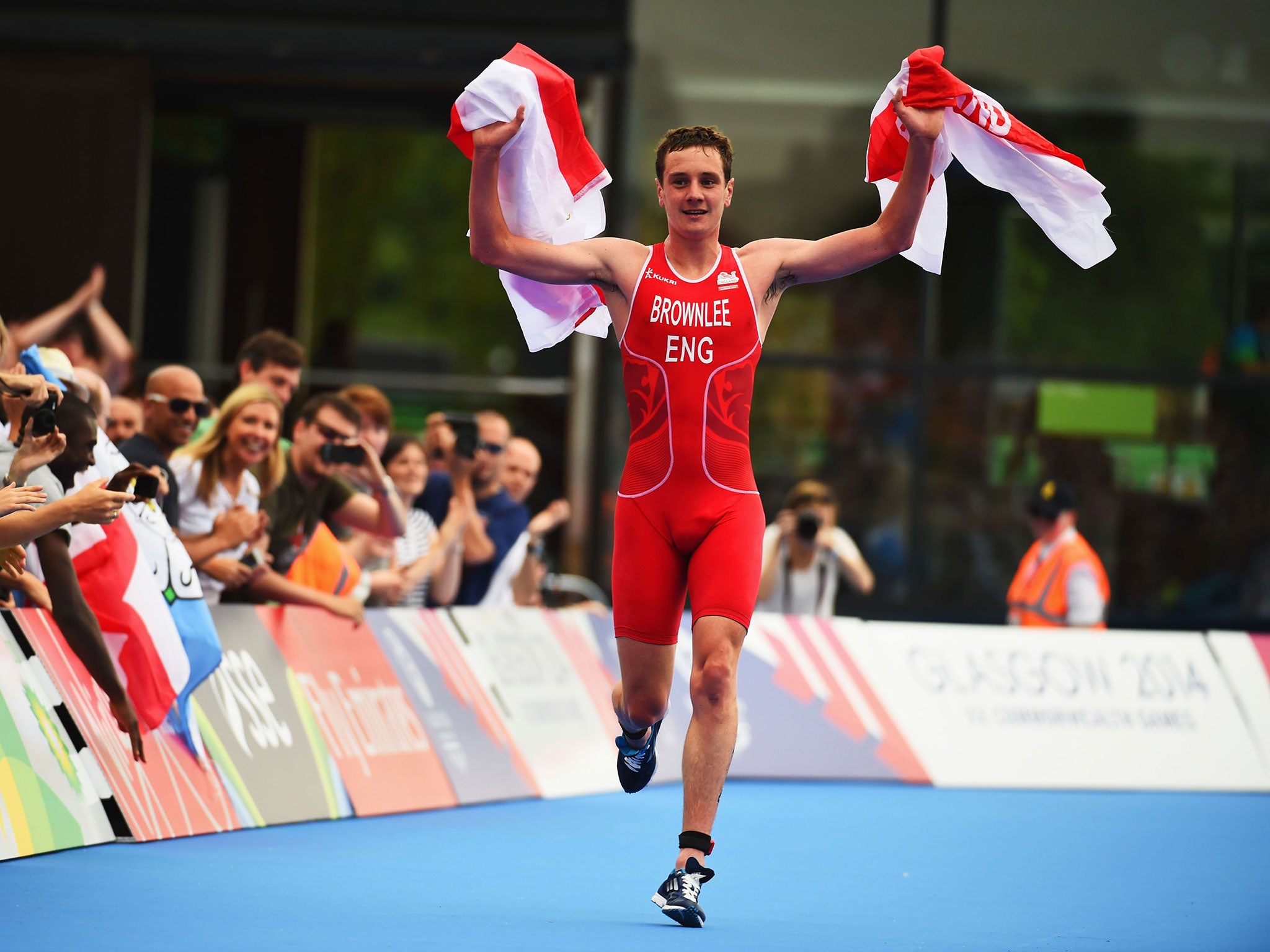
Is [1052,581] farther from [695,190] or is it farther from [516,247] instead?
[516,247]

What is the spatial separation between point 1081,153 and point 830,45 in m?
2.57

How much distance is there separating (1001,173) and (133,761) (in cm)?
410

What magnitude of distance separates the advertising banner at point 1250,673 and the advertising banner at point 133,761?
7.71 m

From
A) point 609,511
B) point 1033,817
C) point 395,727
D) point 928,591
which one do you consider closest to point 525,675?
point 395,727

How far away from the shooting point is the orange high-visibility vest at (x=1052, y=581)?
12.9 metres

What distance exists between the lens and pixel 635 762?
649cm

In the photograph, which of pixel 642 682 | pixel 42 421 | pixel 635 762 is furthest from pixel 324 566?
pixel 642 682

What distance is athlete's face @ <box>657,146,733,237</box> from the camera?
6.04 m

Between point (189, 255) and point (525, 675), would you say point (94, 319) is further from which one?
point (189, 255)

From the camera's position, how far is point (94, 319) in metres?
11.6

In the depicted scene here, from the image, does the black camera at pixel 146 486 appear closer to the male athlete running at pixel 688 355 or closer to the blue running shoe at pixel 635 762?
the male athlete running at pixel 688 355

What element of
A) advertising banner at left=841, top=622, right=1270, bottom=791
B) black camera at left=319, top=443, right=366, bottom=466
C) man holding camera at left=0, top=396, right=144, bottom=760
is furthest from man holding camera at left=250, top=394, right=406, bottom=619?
advertising banner at left=841, top=622, right=1270, bottom=791

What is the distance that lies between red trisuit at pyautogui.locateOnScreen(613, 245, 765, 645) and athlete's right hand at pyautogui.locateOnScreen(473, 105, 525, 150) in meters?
0.65

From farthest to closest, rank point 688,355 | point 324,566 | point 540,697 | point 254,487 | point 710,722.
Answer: point 540,697
point 324,566
point 254,487
point 688,355
point 710,722
